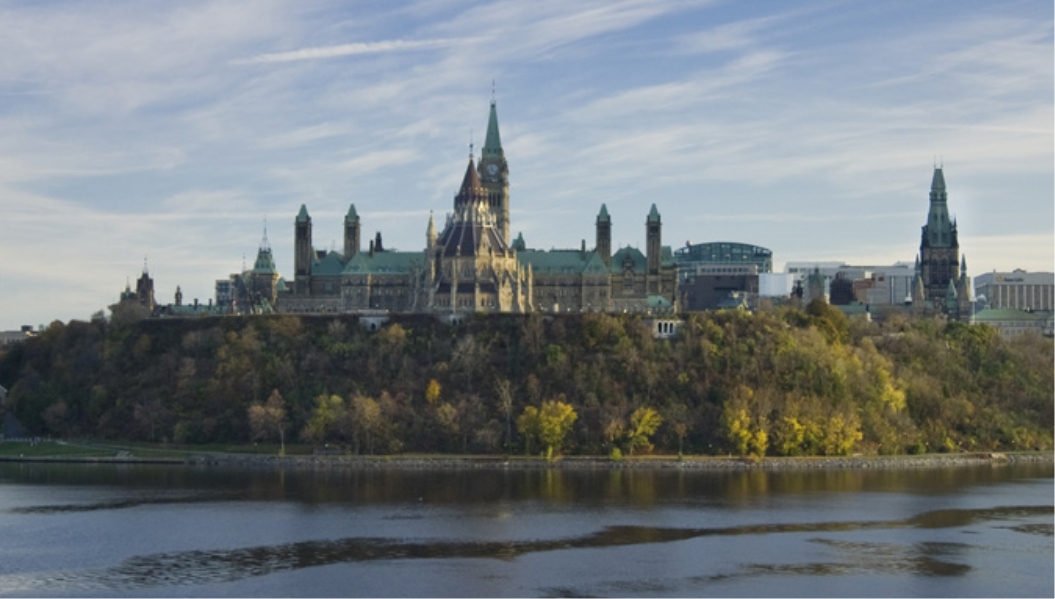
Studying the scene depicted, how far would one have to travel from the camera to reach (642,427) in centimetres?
12362

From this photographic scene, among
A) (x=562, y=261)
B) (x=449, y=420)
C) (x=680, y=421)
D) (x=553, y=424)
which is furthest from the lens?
(x=562, y=261)

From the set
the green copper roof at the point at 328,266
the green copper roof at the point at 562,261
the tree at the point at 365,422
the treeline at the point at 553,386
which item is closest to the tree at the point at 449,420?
the treeline at the point at 553,386

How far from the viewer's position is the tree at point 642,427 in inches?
4865

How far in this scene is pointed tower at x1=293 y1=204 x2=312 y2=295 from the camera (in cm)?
17750

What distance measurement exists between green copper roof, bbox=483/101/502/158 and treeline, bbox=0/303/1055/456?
39161 millimetres

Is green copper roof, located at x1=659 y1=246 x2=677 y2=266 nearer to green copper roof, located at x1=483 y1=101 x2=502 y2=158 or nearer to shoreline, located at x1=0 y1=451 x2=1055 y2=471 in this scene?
green copper roof, located at x1=483 y1=101 x2=502 y2=158

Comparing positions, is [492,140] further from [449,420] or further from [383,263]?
[449,420]

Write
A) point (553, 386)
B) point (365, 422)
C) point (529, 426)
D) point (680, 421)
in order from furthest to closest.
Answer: point (553, 386) → point (680, 421) → point (365, 422) → point (529, 426)

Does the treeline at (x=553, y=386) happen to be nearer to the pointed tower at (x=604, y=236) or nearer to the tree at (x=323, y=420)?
the tree at (x=323, y=420)

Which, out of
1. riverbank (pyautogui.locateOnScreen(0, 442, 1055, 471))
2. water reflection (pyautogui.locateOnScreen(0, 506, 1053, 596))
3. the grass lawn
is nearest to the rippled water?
water reflection (pyautogui.locateOnScreen(0, 506, 1053, 596))

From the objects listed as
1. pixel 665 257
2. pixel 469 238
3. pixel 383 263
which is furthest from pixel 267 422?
pixel 665 257

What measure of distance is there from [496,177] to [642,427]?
63371 mm

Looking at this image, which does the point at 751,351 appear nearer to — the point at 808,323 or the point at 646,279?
the point at 808,323

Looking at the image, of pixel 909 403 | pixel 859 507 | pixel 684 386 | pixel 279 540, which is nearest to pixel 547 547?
pixel 279 540
